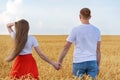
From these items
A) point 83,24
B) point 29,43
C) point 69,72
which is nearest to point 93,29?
point 83,24

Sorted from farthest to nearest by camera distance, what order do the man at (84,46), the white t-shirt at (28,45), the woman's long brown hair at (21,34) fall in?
1. the man at (84,46)
2. the white t-shirt at (28,45)
3. the woman's long brown hair at (21,34)

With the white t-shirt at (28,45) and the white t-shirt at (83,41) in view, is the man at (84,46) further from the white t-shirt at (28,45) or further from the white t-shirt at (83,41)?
the white t-shirt at (28,45)

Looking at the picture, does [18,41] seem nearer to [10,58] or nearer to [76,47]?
[10,58]

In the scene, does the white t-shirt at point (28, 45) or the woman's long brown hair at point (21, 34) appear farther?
the white t-shirt at point (28, 45)

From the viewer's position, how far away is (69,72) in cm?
1180

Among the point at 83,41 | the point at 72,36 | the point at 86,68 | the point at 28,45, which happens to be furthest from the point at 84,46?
the point at 28,45

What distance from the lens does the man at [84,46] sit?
750cm

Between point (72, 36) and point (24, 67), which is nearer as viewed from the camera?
point (24, 67)

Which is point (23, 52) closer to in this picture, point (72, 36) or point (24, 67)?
point (24, 67)

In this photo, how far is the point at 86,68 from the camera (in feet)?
25.0

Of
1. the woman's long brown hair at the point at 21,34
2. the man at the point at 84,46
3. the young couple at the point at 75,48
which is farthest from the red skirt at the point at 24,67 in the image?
the man at the point at 84,46

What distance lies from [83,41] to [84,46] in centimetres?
9

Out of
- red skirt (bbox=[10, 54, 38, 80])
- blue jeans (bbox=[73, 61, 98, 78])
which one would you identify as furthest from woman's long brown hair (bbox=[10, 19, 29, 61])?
blue jeans (bbox=[73, 61, 98, 78])

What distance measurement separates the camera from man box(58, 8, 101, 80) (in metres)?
7.50
